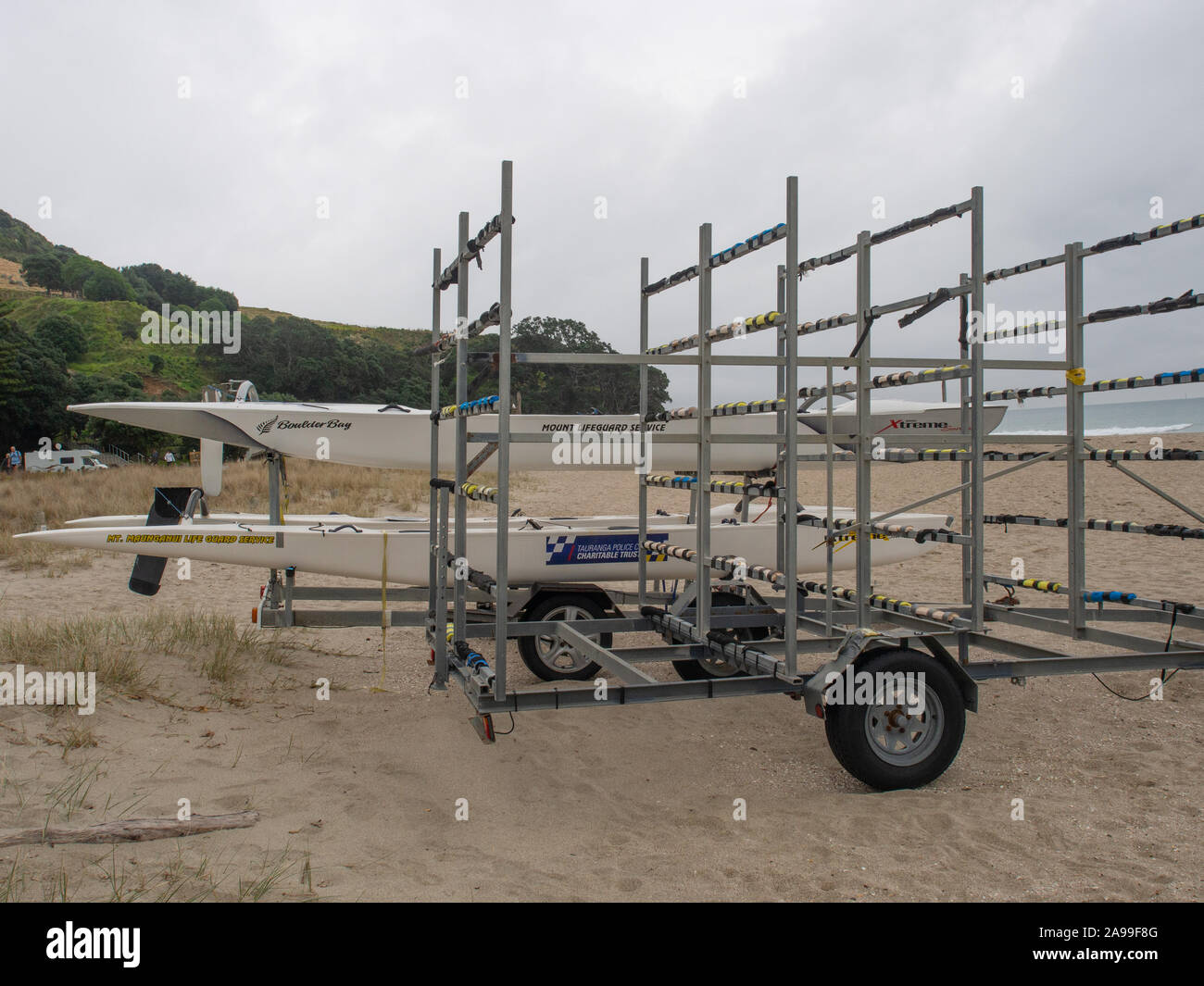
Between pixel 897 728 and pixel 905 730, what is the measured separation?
48 millimetres

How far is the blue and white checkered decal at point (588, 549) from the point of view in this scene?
7219 mm

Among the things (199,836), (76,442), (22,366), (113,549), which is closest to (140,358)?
(76,442)

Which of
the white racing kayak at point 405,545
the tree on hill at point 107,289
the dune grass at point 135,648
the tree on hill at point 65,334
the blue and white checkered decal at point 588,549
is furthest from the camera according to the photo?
the tree on hill at point 107,289

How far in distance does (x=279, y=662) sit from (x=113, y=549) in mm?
1642

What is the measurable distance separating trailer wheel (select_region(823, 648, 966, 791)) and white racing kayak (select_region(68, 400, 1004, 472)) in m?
3.05

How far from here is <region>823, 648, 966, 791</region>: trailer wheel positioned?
421 centimetres

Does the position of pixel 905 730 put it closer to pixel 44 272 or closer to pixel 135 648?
pixel 135 648

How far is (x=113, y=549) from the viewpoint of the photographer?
688 cm

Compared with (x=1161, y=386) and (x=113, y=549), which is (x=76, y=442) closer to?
(x=113, y=549)

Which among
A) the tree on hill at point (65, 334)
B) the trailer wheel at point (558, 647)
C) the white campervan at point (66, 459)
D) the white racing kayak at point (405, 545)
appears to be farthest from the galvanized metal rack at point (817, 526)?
the tree on hill at point (65, 334)

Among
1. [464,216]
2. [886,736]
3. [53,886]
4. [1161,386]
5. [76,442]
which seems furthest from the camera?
[76,442]

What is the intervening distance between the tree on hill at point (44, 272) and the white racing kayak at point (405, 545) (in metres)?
103

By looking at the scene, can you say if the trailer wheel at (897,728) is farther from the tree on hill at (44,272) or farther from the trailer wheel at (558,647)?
the tree on hill at (44,272)

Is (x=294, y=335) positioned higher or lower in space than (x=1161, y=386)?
higher
